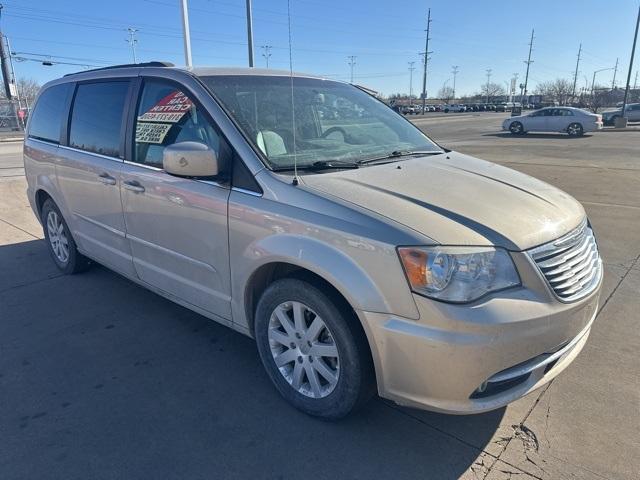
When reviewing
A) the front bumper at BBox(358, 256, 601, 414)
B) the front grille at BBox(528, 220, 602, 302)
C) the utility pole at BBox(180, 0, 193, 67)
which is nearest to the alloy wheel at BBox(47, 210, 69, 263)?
the front bumper at BBox(358, 256, 601, 414)

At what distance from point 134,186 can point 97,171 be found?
0.61m

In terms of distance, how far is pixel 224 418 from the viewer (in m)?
2.63

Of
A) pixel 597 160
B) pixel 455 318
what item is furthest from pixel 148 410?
pixel 597 160

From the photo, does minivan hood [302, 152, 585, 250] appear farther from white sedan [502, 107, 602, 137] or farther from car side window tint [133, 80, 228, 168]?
white sedan [502, 107, 602, 137]

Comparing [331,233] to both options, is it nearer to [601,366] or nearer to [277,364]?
[277,364]

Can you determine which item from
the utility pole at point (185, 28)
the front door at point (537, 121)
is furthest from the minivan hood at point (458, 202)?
the front door at point (537, 121)

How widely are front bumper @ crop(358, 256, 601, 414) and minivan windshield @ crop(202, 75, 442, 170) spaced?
1.15m

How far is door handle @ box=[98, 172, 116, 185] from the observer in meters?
3.56

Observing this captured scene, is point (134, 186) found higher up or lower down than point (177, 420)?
higher up

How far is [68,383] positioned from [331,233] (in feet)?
6.63

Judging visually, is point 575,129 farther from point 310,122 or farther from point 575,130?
point 310,122

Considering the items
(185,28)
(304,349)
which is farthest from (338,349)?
(185,28)

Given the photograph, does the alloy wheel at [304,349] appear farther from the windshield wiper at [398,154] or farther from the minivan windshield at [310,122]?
the windshield wiper at [398,154]

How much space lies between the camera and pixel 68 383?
117 inches
